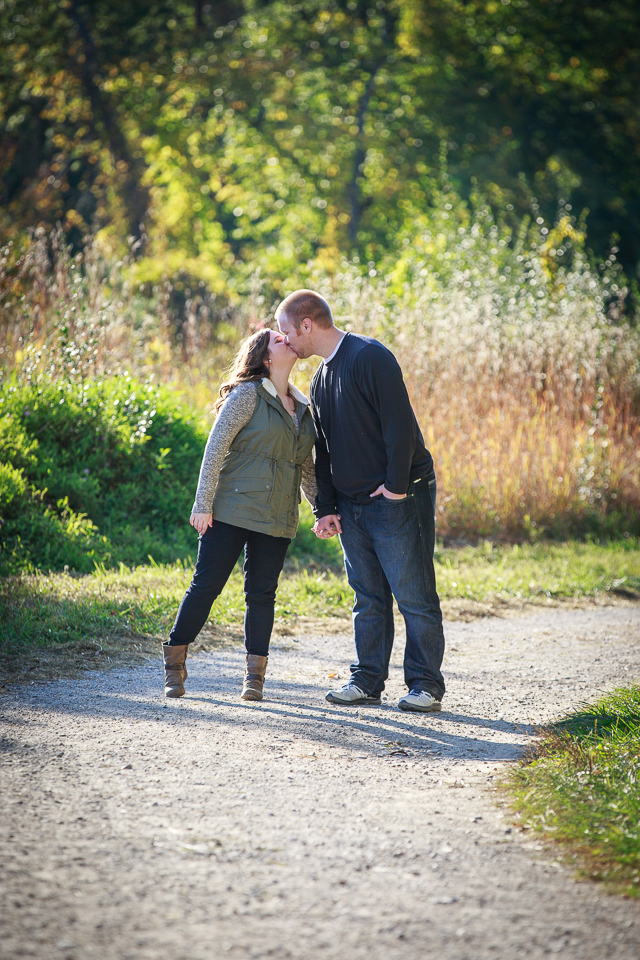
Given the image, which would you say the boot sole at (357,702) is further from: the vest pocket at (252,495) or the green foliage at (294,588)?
the green foliage at (294,588)

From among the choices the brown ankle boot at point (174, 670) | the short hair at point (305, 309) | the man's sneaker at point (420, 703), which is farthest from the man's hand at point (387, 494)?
the brown ankle boot at point (174, 670)

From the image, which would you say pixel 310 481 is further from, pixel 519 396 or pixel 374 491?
pixel 519 396

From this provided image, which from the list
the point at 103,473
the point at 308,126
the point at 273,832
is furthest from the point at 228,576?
the point at 308,126

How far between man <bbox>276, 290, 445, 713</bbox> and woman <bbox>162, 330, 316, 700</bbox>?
17 cm

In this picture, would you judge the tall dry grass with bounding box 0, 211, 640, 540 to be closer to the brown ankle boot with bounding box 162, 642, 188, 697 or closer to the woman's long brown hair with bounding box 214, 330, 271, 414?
the woman's long brown hair with bounding box 214, 330, 271, 414

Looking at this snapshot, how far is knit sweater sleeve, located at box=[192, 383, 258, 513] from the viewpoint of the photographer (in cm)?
435

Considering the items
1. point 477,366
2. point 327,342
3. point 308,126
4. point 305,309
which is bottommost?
point 327,342

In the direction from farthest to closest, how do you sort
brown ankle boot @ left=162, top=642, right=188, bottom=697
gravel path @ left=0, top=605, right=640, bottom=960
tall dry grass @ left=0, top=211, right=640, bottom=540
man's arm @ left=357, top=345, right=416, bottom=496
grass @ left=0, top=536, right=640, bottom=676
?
tall dry grass @ left=0, top=211, right=640, bottom=540
grass @ left=0, top=536, right=640, bottom=676
brown ankle boot @ left=162, top=642, right=188, bottom=697
man's arm @ left=357, top=345, right=416, bottom=496
gravel path @ left=0, top=605, right=640, bottom=960

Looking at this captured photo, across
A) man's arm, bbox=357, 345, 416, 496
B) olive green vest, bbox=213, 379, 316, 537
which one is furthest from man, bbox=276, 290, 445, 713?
olive green vest, bbox=213, 379, 316, 537

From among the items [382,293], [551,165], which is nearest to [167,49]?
[551,165]

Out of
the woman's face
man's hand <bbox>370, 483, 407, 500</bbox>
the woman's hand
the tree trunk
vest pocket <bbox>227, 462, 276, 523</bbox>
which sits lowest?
the woman's hand

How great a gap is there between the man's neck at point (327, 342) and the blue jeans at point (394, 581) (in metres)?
0.74

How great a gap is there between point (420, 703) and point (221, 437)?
5.20 feet

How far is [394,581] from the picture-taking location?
14.8 ft
